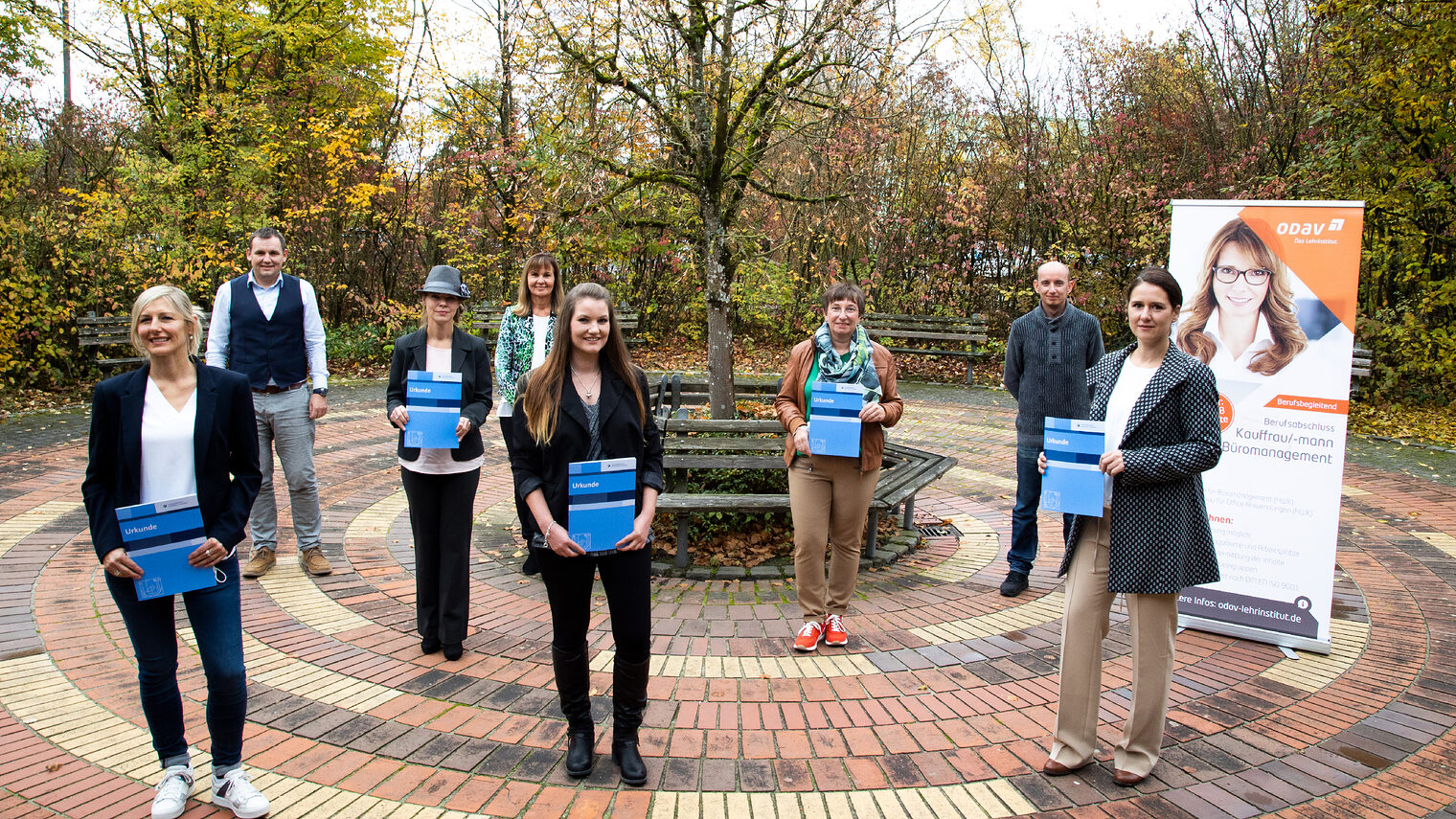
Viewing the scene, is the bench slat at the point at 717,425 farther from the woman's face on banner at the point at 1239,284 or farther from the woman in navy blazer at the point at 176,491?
the woman in navy blazer at the point at 176,491

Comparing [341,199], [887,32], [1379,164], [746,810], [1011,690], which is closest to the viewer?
[746,810]

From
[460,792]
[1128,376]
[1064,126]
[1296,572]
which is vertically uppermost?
[1064,126]

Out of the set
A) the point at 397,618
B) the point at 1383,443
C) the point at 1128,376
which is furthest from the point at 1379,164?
the point at 397,618

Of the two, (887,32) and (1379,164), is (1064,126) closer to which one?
(1379,164)

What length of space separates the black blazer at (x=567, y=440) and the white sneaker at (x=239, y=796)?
1.32 meters

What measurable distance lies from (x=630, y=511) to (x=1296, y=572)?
3.66 metres

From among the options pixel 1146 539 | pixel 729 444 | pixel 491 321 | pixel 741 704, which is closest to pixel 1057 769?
pixel 1146 539

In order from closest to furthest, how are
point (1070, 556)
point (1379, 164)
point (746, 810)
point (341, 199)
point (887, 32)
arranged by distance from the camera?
point (746, 810), point (1070, 556), point (887, 32), point (1379, 164), point (341, 199)

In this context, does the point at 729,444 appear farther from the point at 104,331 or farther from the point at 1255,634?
the point at 104,331

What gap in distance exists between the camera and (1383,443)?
1003 cm

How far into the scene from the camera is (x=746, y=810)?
2.90m

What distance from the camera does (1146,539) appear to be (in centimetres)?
305

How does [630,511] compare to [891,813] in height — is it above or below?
above

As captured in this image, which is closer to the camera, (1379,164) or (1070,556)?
(1070,556)
